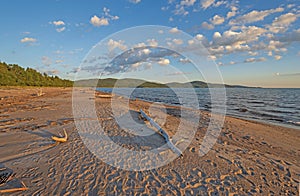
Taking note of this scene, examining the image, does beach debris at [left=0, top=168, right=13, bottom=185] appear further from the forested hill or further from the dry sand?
the forested hill

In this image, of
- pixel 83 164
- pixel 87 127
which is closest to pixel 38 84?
pixel 87 127

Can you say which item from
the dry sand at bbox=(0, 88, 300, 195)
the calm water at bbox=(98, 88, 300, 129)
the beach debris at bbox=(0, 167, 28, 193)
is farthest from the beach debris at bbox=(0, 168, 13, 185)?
the calm water at bbox=(98, 88, 300, 129)

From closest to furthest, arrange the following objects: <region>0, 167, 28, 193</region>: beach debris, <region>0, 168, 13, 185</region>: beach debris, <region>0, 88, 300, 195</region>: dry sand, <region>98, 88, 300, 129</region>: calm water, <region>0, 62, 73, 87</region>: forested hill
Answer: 1. <region>0, 167, 28, 193</region>: beach debris
2. <region>0, 88, 300, 195</region>: dry sand
3. <region>0, 168, 13, 185</region>: beach debris
4. <region>98, 88, 300, 129</region>: calm water
5. <region>0, 62, 73, 87</region>: forested hill

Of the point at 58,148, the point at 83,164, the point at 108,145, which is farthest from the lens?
the point at 108,145

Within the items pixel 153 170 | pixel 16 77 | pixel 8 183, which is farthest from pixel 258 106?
pixel 16 77

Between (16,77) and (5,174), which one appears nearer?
(5,174)

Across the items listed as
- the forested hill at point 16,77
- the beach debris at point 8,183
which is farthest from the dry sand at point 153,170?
the forested hill at point 16,77

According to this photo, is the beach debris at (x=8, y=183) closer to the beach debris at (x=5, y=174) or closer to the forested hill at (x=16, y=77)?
the beach debris at (x=5, y=174)

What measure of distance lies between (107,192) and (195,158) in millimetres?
3487

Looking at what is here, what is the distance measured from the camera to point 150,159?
6.11m

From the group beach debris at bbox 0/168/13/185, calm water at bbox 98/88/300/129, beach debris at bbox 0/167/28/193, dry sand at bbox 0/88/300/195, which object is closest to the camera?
beach debris at bbox 0/167/28/193

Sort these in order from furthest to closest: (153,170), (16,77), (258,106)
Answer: (16,77) → (258,106) → (153,170)

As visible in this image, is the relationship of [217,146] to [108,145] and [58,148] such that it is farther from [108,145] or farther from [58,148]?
[58,148]

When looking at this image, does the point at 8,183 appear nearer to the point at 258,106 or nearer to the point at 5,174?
the point at 5,174
